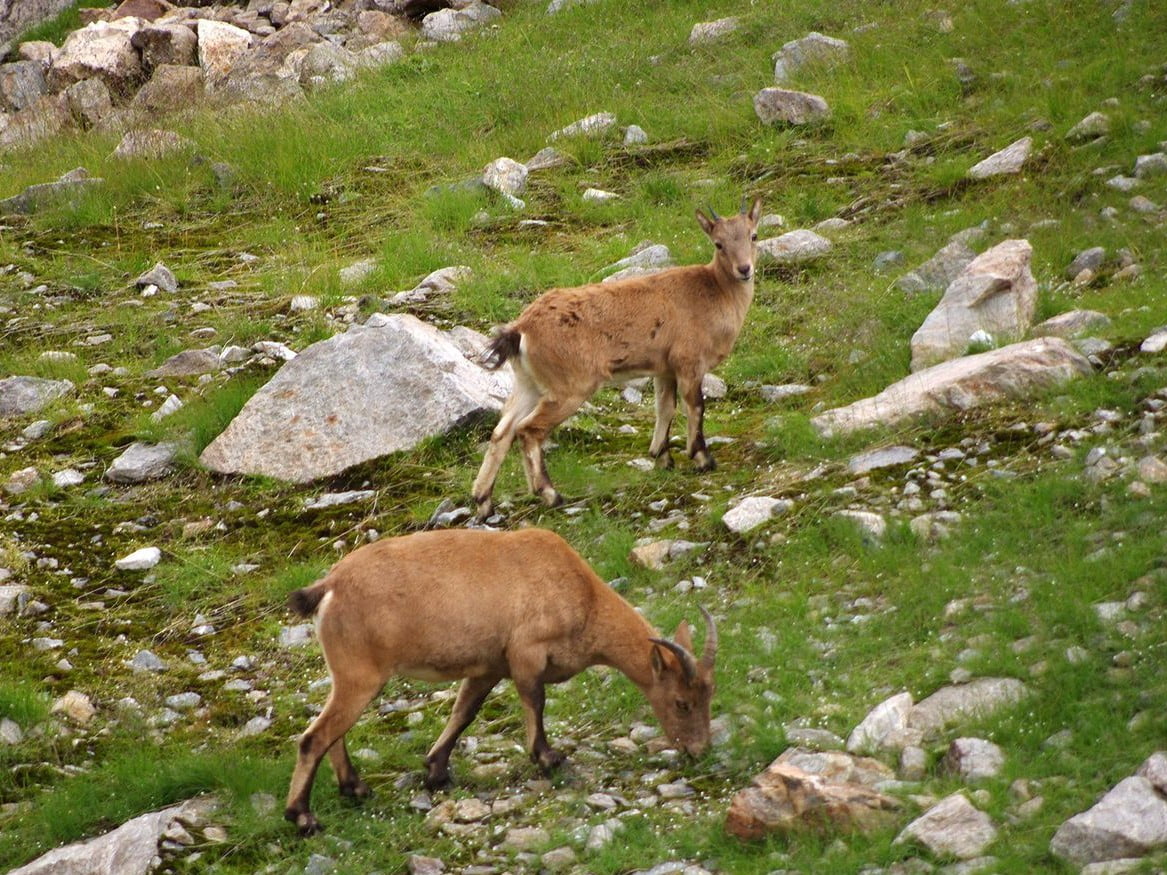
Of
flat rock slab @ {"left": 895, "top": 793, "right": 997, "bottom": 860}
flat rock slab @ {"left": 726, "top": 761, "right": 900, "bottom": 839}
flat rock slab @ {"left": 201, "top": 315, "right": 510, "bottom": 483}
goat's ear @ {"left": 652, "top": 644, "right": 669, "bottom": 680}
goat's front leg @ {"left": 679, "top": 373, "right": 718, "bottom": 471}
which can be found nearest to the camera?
flat rock slab @ {"left": 895, "top": 793, "right": 997, "bottom": 860}

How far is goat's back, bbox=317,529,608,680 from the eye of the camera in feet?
20.6

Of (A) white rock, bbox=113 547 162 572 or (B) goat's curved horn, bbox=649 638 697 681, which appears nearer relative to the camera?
(B) goat's curved horn, bbox=649 638 697 681

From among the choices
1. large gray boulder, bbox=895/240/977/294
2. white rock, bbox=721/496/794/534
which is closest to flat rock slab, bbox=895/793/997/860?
white rock, bbox=721/496/794/534

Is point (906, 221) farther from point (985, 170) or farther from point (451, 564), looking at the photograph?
point (451, 564)

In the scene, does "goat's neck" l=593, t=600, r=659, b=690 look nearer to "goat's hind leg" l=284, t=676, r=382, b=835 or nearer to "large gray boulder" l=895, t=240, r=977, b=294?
"goat's hind leg" l=284, t=676, r=382, b=835

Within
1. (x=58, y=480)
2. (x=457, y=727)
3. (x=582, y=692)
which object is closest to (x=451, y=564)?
(x=457, y=727)

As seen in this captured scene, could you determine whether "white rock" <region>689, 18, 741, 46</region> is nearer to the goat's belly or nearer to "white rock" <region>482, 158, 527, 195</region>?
"white rock" <region>482, 158, 527, 195</region>

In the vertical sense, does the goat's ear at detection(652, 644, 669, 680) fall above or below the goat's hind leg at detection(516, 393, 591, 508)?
above

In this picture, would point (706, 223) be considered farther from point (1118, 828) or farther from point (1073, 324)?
point (1118, 828)

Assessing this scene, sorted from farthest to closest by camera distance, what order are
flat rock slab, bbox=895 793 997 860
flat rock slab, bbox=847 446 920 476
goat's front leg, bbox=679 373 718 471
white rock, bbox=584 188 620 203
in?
1. white rock, bbox=584 188 620 203
2. goat's front leg, bbox=679 373 718 471
3. flat rock slab, bbox=847 446 920 476
4. flat rock slab, bbox=895 793 997 860

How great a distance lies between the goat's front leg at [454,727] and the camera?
6543 mm

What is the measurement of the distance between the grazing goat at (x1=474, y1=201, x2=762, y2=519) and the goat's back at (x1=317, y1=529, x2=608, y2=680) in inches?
96.3

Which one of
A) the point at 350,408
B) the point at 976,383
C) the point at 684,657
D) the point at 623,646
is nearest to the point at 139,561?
the point at 350,408

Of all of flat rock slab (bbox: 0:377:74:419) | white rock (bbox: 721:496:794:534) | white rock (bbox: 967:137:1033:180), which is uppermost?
white rock (bbox: 967:137:1033:180)
